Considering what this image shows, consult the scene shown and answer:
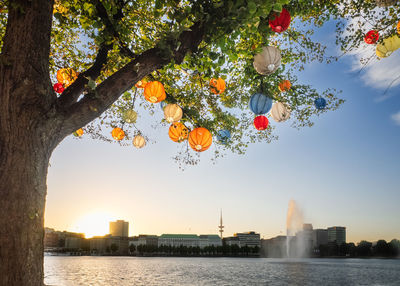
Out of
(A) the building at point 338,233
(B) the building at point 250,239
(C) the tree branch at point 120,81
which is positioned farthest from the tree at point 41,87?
(A) the building at point 338,233

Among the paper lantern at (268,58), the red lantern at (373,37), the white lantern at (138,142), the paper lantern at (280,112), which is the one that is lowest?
the white lantern at (138,142)

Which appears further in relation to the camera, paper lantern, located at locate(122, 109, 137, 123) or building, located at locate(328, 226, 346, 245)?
building, located at locate(328, 226, 346, 245)

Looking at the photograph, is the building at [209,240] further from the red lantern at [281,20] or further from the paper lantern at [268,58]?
the red lantern at [281,20]

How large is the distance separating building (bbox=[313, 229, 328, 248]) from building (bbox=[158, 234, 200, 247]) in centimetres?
6429

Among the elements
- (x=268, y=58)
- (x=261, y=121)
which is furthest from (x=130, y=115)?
(x=268, y=58)

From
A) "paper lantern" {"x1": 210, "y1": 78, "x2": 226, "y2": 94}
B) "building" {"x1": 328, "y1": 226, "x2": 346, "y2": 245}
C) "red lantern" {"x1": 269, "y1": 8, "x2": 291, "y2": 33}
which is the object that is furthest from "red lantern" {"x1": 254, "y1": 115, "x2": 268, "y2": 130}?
"building" {"x1": 328, "y1": 226, "x2": 346, "y2": 245}

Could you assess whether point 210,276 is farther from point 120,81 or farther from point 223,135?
point 120,81

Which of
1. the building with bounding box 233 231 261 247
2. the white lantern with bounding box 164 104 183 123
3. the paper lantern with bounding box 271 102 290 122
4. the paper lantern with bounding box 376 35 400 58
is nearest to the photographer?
the paper lantern with bounding box 376 35 400 58

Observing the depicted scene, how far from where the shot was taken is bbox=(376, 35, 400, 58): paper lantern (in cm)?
462

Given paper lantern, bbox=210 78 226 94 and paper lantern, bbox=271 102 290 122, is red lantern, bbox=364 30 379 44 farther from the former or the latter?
paper lantern, bbox=210 78 226 94

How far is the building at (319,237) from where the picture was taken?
157 m

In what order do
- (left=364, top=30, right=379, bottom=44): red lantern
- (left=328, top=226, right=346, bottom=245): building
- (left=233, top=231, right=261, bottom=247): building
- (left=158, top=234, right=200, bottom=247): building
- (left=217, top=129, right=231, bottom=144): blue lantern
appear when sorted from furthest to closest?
(left=328, top=226, right=346, bottom=245): building < (left=233, top=231, right=261, bottom=247): building < (left=158, top=234, right=200, bottom=247): building < (left=217, top=129, right=231, bottom=144): blue lantern < (left=364, top=30, right=379, bottom=44): red lantern

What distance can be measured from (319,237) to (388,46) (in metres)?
182

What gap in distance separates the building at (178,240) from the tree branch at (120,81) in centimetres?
14798
